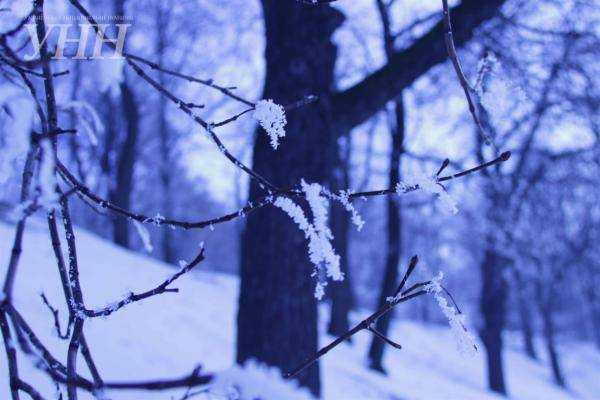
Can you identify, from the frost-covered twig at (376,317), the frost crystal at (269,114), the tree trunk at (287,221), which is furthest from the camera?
the tree trunk at (287,221)

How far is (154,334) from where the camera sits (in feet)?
16.6

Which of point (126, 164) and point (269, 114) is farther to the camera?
point (126, 164)

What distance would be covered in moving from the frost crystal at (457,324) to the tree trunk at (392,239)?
6.25m

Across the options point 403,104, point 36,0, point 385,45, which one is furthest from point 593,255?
point 36,0

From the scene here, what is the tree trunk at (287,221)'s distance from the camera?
3.08 meters

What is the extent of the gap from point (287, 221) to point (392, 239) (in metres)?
6.02

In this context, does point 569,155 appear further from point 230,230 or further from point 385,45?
point 230,230

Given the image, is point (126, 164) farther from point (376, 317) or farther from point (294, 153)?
point (376, 317)

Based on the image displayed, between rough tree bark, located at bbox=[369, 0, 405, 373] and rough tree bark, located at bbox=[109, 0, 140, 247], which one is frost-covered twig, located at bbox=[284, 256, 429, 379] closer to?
rough tree bark, located at bbox=[369, 0, 405, 373]

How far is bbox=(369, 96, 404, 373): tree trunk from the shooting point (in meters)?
7.68

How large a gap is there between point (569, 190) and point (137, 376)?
866 cm

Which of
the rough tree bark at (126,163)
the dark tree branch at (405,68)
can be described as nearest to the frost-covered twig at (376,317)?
the dark tree branch at (405,68)

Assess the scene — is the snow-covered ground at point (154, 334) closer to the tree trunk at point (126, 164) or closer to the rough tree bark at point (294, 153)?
the rough tree bark at point (294, 153)

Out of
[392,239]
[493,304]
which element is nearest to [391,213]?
[392,239]
